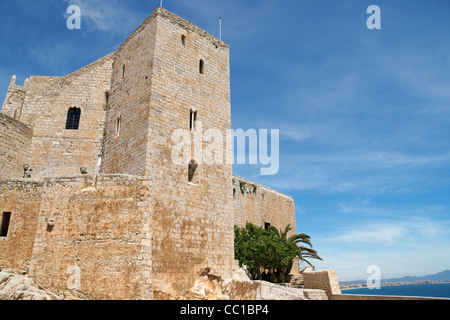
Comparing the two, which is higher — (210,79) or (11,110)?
(210,79)

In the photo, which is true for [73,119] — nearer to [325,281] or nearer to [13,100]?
[13,100]

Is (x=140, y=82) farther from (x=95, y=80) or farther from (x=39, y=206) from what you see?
(x=39, y=206)

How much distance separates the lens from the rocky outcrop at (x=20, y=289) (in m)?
8.70

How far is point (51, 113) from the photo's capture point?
1552cm

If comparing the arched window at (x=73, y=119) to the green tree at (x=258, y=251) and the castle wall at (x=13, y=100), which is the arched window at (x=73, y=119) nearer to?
the castle wall at (x=13, y=100)

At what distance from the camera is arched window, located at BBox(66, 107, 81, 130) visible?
15.6m

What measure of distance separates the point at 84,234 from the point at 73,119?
7456 millimetres

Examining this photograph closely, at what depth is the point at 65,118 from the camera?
15555 millimetres

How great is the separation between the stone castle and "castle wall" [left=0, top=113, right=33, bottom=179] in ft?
0.15

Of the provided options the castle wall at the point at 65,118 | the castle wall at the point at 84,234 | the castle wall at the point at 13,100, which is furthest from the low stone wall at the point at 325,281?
the castle wall at the point at 13,100

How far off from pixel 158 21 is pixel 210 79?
316cm

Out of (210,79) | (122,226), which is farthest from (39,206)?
(210,79)

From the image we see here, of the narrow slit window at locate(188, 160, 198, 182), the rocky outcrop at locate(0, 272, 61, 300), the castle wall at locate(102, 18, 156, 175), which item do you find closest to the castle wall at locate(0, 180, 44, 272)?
the rocky outcrop at locate(0, 272, 61, 300)

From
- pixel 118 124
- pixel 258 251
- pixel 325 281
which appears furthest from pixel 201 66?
pixel 325 281
